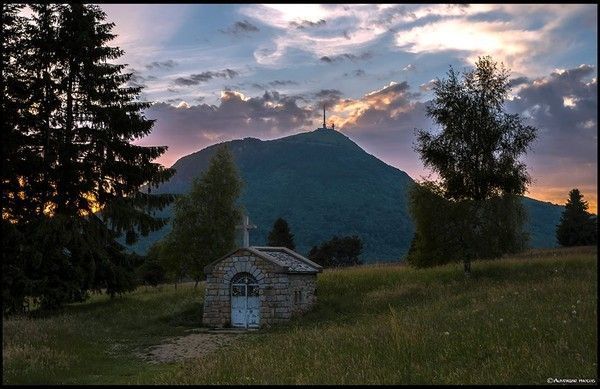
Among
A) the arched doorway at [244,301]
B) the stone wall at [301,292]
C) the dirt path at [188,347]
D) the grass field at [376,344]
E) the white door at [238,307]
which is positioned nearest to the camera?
the grass field at [376,344]

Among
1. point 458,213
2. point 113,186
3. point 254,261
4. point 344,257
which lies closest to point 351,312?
point 254,261

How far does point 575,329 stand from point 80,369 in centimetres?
1217

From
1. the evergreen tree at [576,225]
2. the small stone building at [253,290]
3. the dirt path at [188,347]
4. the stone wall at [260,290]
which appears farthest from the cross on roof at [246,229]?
the evergreen tree at [576,225]

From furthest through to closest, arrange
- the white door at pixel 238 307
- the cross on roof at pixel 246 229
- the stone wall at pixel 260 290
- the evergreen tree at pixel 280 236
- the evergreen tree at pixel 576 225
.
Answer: the evergreen tree at pixel 280 236
the evergreen tree at pixel 576 225
the cross on roof at pixel 246 229
the white door at pixel 238 307
the stone wall at pixel 260 290

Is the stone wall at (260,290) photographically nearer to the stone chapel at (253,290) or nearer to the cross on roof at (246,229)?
the stone chapel at (253,290)

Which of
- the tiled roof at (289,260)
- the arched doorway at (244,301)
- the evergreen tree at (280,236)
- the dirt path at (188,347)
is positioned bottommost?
the dirt path at (188,347)

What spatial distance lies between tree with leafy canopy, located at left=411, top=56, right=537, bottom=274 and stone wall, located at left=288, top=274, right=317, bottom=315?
7.59 metres

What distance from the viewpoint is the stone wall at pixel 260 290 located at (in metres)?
24.8

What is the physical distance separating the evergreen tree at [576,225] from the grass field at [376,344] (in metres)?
37.9

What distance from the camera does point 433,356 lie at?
1162 cm

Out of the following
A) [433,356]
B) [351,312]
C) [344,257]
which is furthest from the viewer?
[344,257]

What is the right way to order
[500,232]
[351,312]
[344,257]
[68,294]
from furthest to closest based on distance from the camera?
[344,257] → [500,232] → [68,294] → [351,312]

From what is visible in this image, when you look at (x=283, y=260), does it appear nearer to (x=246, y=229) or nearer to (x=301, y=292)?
(x=301, y=292)

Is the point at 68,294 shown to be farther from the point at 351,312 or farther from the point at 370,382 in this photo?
the point at 370,382
